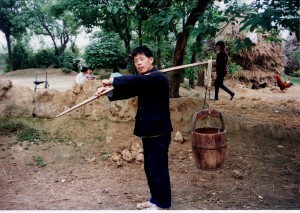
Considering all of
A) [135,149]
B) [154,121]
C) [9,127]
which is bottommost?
[135,149]

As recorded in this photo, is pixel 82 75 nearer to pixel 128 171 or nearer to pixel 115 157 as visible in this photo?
pixel 115 157

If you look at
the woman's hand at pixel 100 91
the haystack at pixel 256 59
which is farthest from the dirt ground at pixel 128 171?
the haystack at pixel 256 59

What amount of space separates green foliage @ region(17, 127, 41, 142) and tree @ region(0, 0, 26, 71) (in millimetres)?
18007

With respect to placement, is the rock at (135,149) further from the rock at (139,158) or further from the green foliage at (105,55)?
the green foliage at (105,55)

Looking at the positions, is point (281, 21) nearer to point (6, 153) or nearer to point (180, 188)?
point (180, 188)

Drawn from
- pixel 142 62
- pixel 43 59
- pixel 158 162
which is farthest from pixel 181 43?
pixel 43 59

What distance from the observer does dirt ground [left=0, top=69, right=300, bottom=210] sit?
381 cm

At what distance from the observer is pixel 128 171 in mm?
4820

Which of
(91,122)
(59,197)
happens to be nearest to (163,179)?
(59,197)

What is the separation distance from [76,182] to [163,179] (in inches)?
73.0

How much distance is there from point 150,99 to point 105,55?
13705 mm

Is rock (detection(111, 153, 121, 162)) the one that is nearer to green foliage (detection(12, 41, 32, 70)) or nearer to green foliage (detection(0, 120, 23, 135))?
green foliage (detection(0, 120, 23, 135))

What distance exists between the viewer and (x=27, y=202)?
385 cm

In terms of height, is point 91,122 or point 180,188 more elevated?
point 91,122
